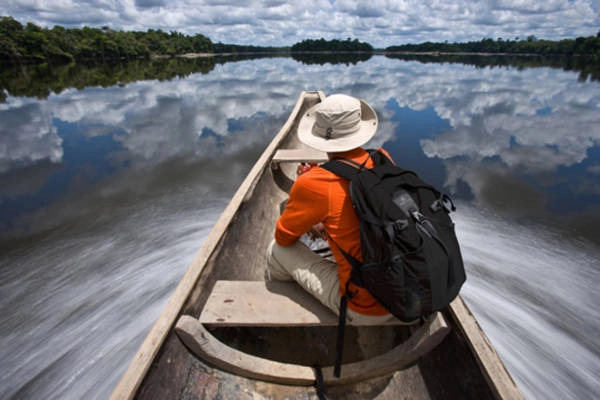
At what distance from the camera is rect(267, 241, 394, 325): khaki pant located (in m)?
2.00

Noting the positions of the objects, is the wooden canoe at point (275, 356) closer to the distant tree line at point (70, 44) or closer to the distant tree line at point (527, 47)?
the distant tree line at point (70, 44)

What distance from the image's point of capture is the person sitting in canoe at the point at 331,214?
1.71 meters

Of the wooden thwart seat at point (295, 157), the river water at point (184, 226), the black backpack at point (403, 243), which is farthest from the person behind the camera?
the wooden thwart seat at point (295, 157)

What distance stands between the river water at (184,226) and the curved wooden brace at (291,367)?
6.97 ft

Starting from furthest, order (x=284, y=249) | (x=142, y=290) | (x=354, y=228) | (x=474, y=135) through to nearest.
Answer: (x=474, y=135) → (x=142, y=290) → (x=284, y=249) → (x=354, y=228)

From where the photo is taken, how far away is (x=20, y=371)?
334 cm

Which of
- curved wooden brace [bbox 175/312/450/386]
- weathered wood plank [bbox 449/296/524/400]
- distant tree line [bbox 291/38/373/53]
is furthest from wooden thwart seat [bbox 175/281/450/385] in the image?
distant tree line [bbox 291/38/373/53]

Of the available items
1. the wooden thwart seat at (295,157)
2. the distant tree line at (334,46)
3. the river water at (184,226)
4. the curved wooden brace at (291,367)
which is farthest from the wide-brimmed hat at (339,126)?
the distant tree line at (334,46)

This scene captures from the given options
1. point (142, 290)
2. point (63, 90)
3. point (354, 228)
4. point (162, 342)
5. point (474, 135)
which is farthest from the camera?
point (63, 90)

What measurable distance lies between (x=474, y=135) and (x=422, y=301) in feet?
42.2

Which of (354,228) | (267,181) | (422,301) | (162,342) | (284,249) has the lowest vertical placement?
(267,181)

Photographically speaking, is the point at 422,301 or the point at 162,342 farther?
the point at 162,342

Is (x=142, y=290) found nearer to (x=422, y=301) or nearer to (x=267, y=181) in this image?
(x=267, y=181)

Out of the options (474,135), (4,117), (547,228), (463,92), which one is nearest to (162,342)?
(547,228)
